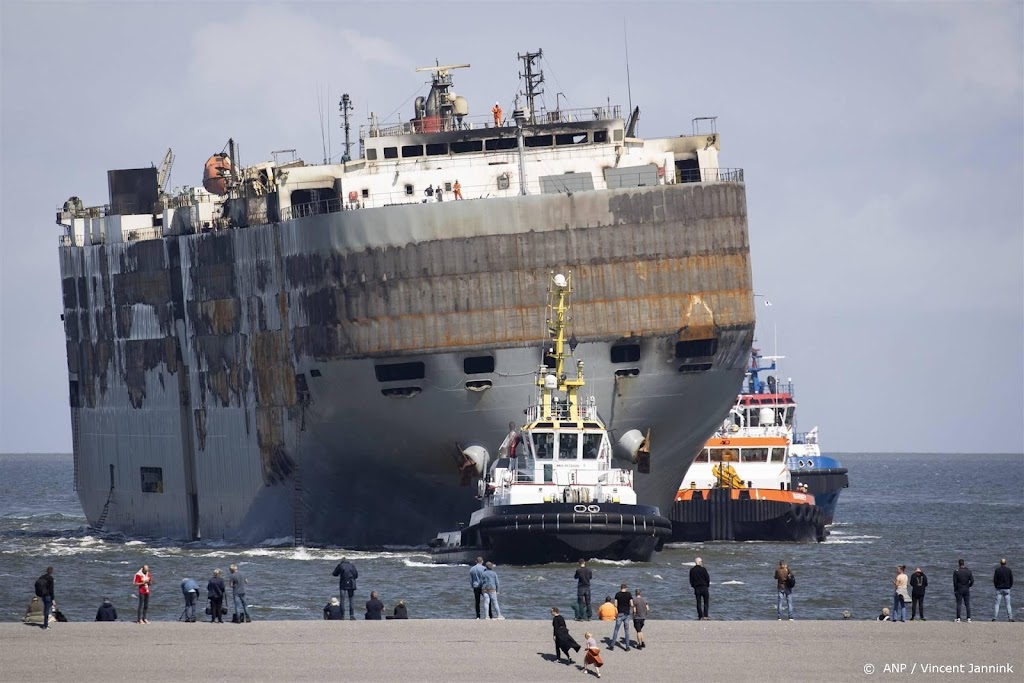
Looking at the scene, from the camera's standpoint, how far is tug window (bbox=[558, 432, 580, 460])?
5916 centimetres

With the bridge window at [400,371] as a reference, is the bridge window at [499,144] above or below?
above

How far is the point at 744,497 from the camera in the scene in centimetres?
7944

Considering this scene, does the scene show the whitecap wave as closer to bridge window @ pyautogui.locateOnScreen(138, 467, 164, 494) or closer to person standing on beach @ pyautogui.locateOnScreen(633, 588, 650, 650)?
bridge window @ pyautogui.locateOnScreen(138, 467, 164, 494)

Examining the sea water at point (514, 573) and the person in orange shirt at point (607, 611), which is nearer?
the person in orange shirt at point (607, 611)

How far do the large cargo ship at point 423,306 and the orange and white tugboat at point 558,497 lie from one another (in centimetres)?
217

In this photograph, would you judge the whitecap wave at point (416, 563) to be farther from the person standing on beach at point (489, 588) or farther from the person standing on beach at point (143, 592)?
the person standing on beach at point (143, 592)

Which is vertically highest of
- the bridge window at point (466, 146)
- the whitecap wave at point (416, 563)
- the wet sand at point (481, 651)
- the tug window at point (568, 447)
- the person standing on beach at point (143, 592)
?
the bridge window at point (466, 146)

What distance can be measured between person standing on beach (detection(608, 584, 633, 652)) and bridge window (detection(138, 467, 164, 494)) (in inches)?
1906

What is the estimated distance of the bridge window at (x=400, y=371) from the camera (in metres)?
65.8

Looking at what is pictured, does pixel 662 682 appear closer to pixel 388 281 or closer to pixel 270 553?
pixel 388 281

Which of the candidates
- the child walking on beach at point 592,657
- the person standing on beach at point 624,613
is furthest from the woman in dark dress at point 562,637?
the person standing on beach at point 624,613

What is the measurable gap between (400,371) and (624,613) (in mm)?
28836

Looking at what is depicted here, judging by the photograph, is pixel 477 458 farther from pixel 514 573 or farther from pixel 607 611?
pixel 607 611

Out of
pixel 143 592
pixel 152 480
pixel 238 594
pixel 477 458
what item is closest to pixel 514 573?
pixel 477 458
